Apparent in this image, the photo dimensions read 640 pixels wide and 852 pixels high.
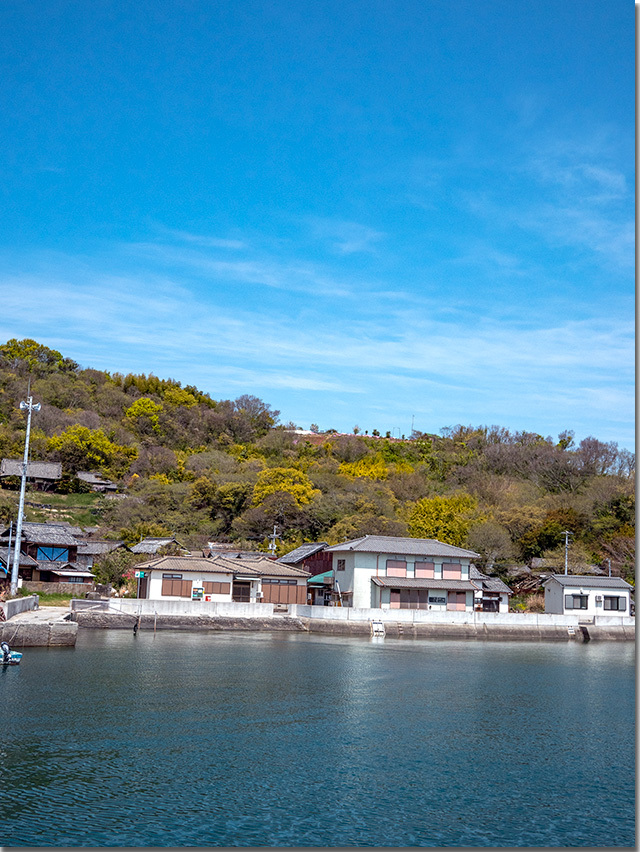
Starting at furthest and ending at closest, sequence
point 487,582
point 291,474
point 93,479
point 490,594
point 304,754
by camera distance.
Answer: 1. point 93,479
2. point 291,474
3. point 487,582
4. point 490,594
5. point 304,754

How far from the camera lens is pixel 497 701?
71.1ft

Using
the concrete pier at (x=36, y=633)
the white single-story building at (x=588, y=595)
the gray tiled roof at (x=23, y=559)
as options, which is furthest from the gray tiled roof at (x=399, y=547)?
the concrete pier at (x=36, y=633)

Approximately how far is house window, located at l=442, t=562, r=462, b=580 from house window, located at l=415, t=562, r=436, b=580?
2.86 ft

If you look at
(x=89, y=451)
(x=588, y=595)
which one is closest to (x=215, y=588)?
(x=588, y=595)

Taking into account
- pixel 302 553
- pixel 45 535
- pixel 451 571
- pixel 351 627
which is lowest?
pixel 351 627

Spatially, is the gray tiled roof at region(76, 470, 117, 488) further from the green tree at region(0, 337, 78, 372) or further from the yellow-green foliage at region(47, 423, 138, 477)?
the green tree at region(0, 337, 78, 372)

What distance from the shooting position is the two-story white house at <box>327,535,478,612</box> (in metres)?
45.8

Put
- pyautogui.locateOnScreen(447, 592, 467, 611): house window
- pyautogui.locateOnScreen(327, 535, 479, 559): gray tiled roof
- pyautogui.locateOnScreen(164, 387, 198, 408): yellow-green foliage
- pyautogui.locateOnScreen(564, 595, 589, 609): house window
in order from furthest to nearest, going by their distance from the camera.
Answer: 1. pyautogui.locateOnScreen(164, 387, 198, 408): yellow-green foliage
2. pyautogui.locateOnScreen(447, 592, 467, 611): house window
3. pyautogui.locateOnScreen(564, 595, 589, 609): house window
4. pyautogui.locateOnScreen(327, 535, 479, 559): gray tiled roof

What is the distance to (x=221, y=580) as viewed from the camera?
4366 centimetres

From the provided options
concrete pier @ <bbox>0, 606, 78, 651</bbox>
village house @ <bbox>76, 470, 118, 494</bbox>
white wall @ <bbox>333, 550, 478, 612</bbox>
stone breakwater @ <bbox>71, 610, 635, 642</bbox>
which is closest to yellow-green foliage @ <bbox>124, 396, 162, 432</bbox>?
village house @ <bbox>76, 470, 118, 494</bbox>

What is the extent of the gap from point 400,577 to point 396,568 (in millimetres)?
638

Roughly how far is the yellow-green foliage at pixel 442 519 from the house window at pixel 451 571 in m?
9.35

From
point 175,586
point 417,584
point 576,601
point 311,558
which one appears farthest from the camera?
point 311,558

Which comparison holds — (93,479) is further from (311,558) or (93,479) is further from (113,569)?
(311,558)
